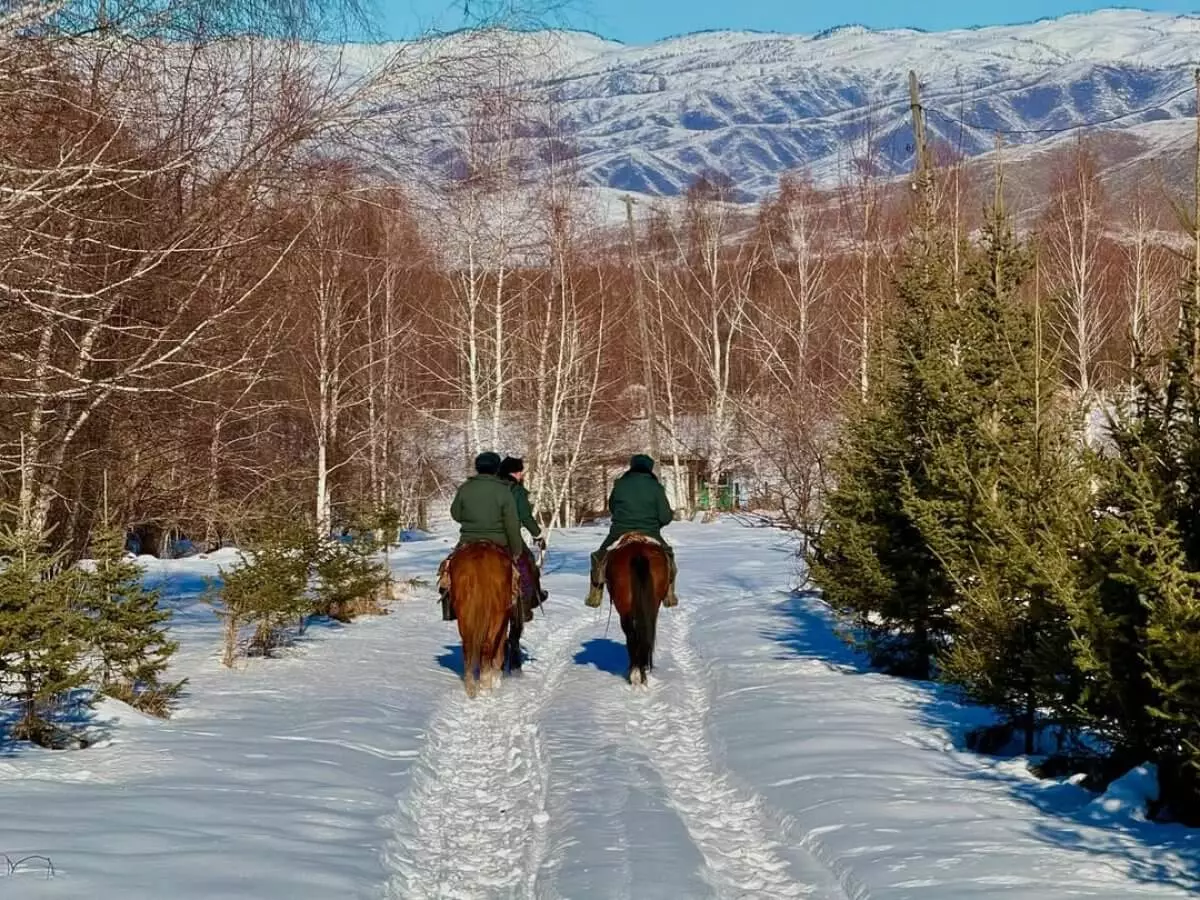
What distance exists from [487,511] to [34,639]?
4.88m

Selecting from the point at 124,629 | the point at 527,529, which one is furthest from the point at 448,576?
the point at 124,629

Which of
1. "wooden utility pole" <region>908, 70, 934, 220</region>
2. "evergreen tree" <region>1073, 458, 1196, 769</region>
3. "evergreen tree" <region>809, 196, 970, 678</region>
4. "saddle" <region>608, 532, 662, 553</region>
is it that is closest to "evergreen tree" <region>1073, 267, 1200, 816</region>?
"evergreen tree" <region>1073, 458, 1196, 769</region>

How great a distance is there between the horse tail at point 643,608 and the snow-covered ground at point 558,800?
399 mm

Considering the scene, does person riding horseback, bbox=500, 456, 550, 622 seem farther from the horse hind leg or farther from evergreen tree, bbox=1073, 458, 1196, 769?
evergreen tree, bbox=1073, 458, 1196, 769

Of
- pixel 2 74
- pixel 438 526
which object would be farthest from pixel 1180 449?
pixel 438 526

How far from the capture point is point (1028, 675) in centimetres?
809

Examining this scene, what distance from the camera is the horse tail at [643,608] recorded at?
11.5 meters

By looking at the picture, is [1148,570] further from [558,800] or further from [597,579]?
[597,579]

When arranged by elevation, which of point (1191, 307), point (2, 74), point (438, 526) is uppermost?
point (2, 74)

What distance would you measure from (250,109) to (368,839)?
→ 383 cm

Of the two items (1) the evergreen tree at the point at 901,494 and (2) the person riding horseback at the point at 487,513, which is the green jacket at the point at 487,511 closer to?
(2) the person riding horseback at the point at 487,513

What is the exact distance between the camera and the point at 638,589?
1173 cm

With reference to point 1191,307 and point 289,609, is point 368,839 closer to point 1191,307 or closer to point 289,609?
point 1191,307

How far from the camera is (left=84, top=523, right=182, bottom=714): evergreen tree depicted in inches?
332
